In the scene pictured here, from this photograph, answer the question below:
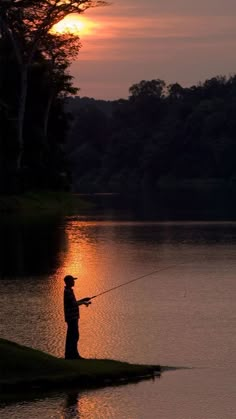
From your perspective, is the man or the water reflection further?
the man

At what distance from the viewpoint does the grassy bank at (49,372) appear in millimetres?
20203

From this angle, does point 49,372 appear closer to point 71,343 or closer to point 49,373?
point 49,373

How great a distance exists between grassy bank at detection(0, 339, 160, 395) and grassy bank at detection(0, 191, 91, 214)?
63.9 meters

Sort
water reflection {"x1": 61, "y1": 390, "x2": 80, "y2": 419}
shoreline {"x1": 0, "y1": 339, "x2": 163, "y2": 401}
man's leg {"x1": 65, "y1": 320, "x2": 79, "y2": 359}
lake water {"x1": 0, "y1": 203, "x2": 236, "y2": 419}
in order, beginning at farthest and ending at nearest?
man's leg {"x1": 65, "y1": 320, "x2": 79, "y2": 359} < shoreline {"x1": 0, "y1": 339, "x2": 163, "y2": 401} < lake water {"x1": 0, "y1": 203, "x2": 236, "y2": 419} < water reflection {"x1": 61, "y1": 390, "x2": 80, "y2": 419}

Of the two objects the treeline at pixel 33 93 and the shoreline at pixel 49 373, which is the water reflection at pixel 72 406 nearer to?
the shoreline at pixel 49 373

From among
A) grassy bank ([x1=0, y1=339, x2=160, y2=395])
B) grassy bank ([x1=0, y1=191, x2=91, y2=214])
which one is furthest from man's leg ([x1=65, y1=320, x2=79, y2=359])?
grassy bank ([x1=0, y1=191, x2=91, y2=214])

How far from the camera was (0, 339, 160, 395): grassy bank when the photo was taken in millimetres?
20203

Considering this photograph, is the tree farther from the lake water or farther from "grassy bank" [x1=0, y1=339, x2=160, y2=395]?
"grassy bank" [x1=0, y1=339, x2=160, y2=395]

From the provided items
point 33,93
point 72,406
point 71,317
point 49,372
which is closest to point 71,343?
point 71,317

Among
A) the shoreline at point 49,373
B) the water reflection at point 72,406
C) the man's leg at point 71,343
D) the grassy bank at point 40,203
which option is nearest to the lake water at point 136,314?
the water reflection at point 72,406

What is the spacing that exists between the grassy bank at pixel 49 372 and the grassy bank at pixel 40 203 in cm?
6392

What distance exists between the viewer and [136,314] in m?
31.2

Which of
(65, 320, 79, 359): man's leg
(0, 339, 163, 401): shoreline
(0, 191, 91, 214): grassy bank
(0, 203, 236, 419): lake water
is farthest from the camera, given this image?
(0, 191, 91, 214): grassy bank

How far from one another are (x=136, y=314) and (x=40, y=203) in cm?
6190
